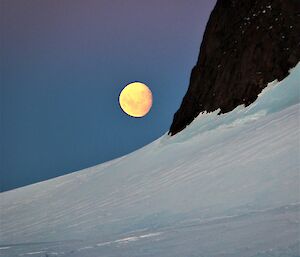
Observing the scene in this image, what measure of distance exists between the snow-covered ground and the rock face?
0.82 meters

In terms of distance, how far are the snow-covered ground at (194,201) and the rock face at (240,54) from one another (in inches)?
32.4

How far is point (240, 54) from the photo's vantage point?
645 inches

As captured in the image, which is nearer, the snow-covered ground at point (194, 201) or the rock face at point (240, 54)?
the snow-covered ground at point (194, 201)

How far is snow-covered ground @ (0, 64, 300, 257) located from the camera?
5.00 metres

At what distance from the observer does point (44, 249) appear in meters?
6.59

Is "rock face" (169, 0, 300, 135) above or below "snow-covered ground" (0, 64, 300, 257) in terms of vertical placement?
above

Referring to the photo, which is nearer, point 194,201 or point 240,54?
point 194,201

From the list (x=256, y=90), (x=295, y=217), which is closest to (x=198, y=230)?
(x=295, y=217)

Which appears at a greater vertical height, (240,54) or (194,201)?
(240,54)

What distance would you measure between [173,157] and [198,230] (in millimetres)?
7508

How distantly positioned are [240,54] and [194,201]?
Result: 32.8 ft

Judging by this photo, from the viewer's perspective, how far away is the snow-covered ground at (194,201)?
4996 mm

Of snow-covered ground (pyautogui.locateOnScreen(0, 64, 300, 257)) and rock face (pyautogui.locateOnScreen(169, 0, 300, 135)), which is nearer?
snow-covered ground (pyautogui.locateOnScreen(0, 64, 300, 257))

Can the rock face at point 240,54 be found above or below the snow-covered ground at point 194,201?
above
